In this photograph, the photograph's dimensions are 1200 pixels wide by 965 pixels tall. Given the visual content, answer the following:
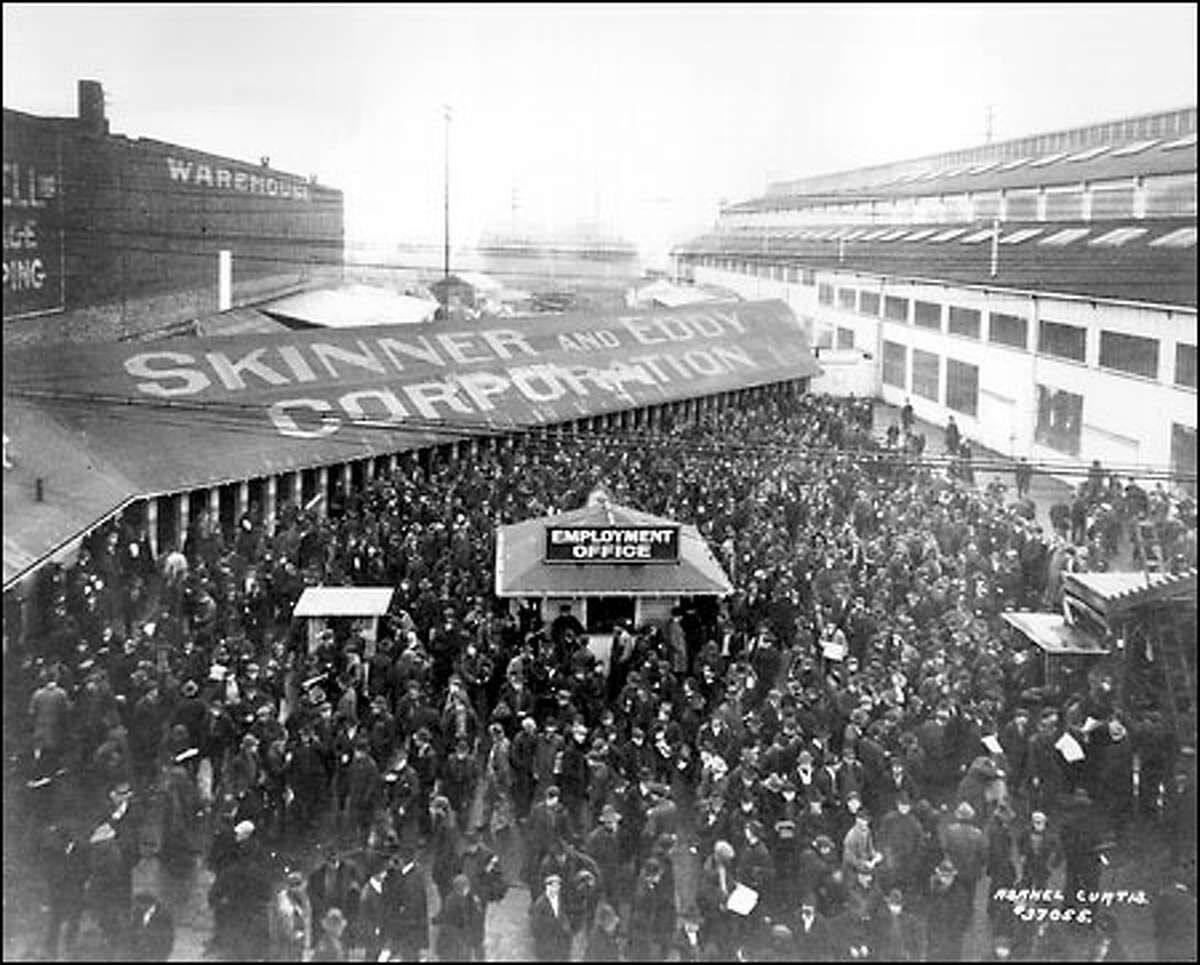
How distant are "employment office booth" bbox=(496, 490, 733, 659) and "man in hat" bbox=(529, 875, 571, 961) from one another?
4863 mm

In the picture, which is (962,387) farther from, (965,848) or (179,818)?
(179,818)

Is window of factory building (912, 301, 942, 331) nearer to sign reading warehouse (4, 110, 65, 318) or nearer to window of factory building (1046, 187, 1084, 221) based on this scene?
window of factory building (1046, 187, 1084, 221)

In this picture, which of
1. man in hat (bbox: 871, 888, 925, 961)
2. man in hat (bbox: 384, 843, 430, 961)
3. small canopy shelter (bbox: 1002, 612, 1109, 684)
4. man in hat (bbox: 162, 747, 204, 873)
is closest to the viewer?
man in hat (bbox: 871, 888, 925, 961)

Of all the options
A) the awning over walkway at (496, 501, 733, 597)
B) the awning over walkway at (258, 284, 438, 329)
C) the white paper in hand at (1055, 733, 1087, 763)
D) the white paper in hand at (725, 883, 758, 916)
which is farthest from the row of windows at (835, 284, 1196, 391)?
the awning over walkway at (258, 284, 438, 329)

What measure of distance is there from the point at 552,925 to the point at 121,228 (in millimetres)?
24459

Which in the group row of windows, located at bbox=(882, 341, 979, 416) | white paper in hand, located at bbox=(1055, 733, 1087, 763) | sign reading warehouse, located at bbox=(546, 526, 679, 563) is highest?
row of windows, located at bbox=(882, 341, 979, 416)

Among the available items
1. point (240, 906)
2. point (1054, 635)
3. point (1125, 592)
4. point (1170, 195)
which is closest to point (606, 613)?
point (1054, 635)

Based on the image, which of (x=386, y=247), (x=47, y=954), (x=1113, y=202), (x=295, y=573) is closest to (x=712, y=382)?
(x=1113, y=202)

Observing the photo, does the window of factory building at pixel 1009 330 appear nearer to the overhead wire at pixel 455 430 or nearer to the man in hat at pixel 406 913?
the overhead wire at pixel 455 430

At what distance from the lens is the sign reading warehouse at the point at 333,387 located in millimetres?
18312

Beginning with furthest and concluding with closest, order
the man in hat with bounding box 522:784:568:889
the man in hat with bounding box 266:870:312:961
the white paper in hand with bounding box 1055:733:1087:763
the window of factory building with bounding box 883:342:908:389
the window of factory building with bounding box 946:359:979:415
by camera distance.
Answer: the window of factory building with bounding box 883:342:908:389, the window of factory building with bounding box 946:359:979:415, the white paper in hand with bounding box 1055:733:1087:763, the man in hat with bounding box 522:784:568:889, the man in hat with bounding box 266:870:312:961

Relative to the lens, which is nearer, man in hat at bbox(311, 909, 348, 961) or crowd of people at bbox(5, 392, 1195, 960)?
man in hat at bbox(311, 909, 348, 961)

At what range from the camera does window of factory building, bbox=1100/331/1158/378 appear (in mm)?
21281

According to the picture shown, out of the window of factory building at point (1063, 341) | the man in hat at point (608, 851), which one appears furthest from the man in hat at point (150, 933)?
the window of factory building at point (1063, 341)
